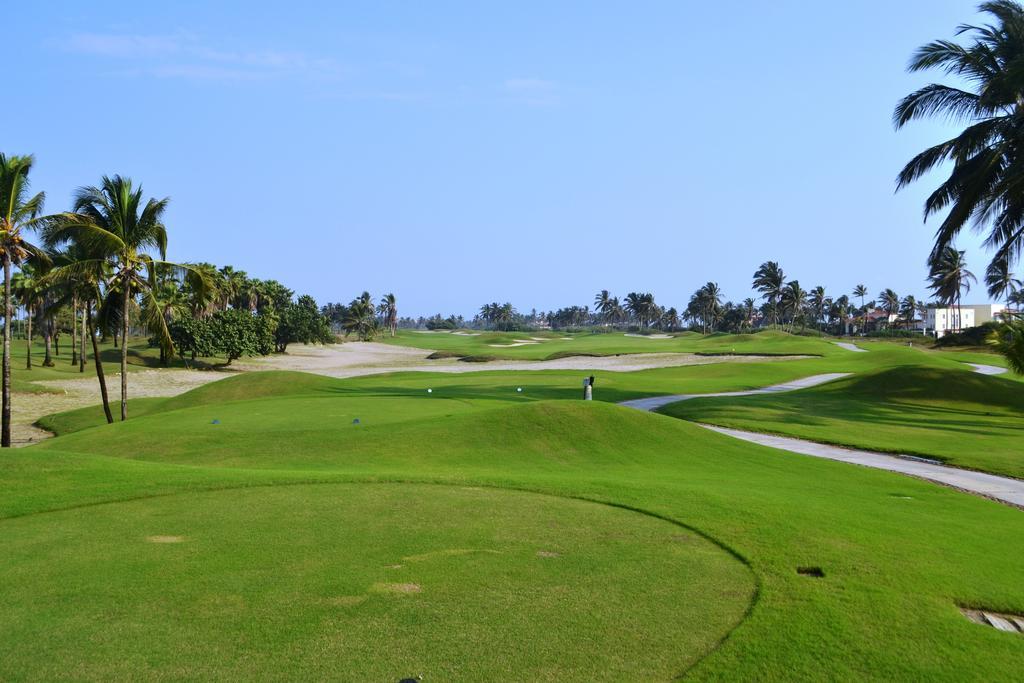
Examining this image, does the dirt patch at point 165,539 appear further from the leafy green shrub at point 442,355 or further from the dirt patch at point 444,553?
the leafy green shrub at point 442,355

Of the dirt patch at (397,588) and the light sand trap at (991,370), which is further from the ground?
the dirt patch at (397,588)

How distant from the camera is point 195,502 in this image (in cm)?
1223

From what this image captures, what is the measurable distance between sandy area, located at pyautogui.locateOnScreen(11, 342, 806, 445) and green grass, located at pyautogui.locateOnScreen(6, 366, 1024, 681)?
26456 mm

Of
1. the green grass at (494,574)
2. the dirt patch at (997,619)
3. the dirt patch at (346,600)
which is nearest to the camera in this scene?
the green grass at (494,574)

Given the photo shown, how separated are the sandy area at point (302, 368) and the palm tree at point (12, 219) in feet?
30.9

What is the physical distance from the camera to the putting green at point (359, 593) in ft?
20.0

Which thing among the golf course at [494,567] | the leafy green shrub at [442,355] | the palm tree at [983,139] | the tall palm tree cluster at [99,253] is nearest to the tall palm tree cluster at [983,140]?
the palm tree at [983,139]

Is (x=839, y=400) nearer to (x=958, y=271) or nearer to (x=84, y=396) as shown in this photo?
(x=84, y=396)

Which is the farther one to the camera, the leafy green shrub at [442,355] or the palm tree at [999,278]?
the leafy green shrub at [442,355]

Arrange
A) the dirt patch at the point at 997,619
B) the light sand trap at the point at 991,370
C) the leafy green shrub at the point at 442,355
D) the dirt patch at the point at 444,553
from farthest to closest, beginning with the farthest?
1. the leafy green shrub at the point at 442,355
2. the light sand trap at the point at 991,370
3. the dirt patch at the point at 444,553
4. the dirt patch at the point at 997,619

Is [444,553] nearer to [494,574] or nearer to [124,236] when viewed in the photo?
[494,574]

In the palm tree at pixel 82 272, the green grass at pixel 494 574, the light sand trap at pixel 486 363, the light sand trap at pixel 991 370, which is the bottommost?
the light sand trap at pixel 991 370

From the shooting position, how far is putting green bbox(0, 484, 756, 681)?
6109mm

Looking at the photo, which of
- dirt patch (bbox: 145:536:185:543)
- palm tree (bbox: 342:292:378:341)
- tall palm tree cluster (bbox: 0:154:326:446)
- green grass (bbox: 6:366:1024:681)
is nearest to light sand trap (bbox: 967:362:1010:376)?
green grass (bbox: 6:366:1024:681)
